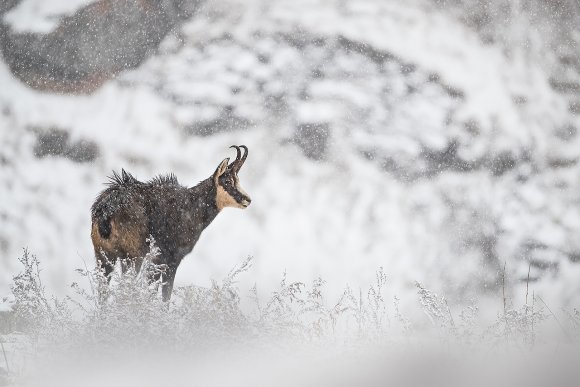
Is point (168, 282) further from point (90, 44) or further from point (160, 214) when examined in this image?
point (90, 44)

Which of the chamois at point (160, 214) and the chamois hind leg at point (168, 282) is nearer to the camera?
the chamois at point (160, 214)

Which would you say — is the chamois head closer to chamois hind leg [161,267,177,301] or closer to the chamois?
the chamois

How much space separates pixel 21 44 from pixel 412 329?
542 centimetres

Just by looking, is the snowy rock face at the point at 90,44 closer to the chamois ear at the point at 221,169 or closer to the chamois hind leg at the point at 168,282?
the chamois ear at the point at 221,169

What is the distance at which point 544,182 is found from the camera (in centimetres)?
740

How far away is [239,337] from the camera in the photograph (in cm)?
407

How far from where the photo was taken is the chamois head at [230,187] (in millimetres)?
5707

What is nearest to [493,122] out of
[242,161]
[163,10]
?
[242,161]

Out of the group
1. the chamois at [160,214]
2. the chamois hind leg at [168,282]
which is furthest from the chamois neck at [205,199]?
the chamois hind leg at [168,282]

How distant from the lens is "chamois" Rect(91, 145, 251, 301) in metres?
5.20

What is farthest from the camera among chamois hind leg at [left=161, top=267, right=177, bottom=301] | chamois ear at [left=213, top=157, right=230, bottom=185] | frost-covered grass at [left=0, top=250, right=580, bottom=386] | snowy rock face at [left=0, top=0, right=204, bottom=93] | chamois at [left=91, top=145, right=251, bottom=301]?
snowy rock face at [left=0, top=0, right=204, bottom=93]

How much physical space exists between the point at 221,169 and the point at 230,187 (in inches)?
6.8

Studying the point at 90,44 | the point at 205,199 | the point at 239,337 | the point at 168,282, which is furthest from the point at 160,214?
the point at 90,44

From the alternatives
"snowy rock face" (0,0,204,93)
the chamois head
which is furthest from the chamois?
"snowy rock face" (0,0,204,93)
